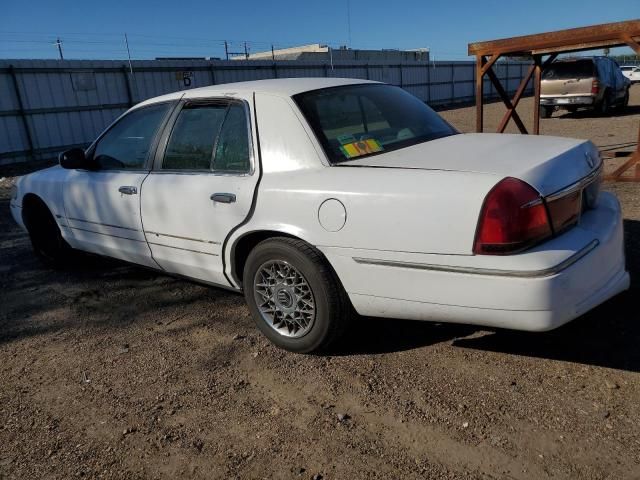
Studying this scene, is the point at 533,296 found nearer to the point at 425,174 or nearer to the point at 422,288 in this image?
the point at 422,288

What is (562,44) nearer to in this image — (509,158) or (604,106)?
(509,158)

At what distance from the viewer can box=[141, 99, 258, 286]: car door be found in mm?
3299

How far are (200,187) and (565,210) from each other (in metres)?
2.07

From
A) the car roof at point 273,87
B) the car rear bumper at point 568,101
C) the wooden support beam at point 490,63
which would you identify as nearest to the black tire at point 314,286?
the car roof at point 273,87

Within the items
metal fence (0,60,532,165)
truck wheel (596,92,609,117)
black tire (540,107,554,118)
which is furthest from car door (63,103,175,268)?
truck wheel (596,92,609,117)

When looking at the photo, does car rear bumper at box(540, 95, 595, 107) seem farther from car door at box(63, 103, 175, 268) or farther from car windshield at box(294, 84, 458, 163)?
car door at box(63, 103, 175, 268)

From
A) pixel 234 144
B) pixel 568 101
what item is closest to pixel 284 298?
pixel 234 144

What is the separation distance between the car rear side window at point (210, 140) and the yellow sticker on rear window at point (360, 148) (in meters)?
0.59

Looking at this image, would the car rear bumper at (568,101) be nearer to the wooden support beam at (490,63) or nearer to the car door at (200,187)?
the wooden support beam at (490,63)

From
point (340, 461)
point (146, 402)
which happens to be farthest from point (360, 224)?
point (146, 402)

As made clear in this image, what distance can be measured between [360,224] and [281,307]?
81 cm

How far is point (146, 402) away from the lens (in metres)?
2.91

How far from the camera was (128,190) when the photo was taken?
3.91 m

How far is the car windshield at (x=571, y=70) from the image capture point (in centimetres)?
1562
